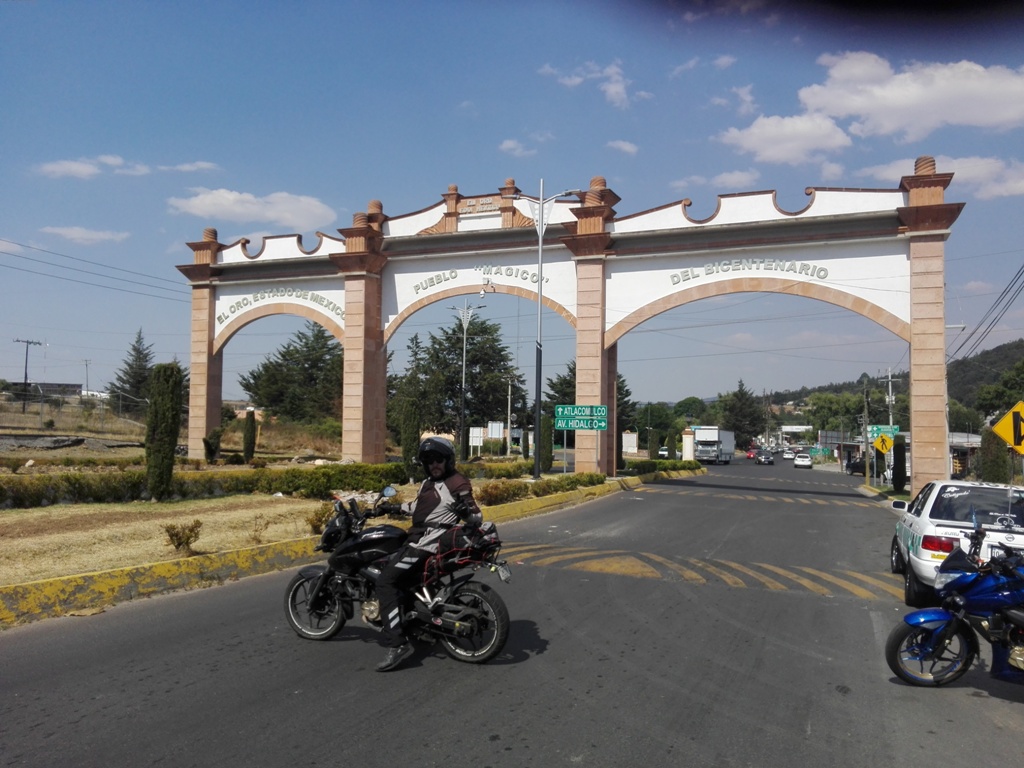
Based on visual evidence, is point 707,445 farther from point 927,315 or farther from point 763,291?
point 927,315

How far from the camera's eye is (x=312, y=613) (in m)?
6.68

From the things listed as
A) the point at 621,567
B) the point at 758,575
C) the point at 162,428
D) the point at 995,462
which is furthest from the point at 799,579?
the point at 995,462

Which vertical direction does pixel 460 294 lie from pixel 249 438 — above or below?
above

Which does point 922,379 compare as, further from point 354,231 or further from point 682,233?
point 354,231

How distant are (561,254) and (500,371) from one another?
27665mm

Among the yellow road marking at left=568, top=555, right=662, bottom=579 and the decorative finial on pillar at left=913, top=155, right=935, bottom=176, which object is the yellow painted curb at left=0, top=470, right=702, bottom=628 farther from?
the decorative finial on pillar at left=913, top=155, right=935, bottom=176

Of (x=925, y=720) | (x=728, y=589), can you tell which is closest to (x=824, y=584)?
(x=728, y=589)

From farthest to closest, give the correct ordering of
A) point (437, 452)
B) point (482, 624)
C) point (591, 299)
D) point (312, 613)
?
point (591, 299)
point (312, 613)
point (437, 452)
point (482, 624)

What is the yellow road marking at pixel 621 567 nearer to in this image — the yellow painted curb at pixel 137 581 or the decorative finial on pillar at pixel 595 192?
the yellow painted curb at pixel 137 581

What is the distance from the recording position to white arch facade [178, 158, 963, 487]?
70.8ft

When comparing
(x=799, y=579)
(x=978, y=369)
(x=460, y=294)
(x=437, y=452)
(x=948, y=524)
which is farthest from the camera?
(x=978, y=369)

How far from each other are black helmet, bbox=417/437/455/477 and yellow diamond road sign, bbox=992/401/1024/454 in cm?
1283

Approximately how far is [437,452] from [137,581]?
4.31 metres

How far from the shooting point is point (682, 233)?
79.4ft
